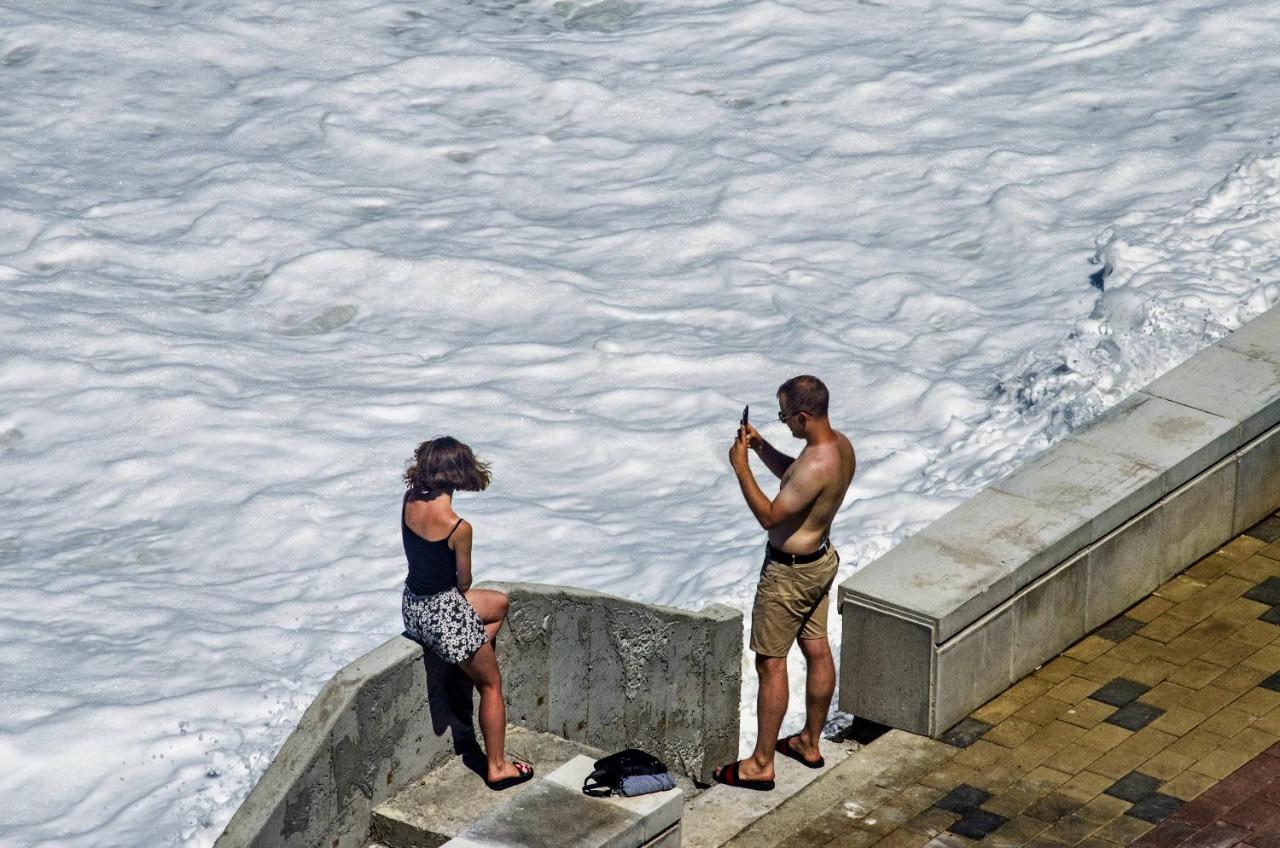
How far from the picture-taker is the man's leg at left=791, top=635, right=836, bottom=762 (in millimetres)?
8352

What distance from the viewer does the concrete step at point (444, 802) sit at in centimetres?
768

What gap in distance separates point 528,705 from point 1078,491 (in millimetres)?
2881

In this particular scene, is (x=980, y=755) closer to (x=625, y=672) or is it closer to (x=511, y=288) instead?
(x=625, y=672)

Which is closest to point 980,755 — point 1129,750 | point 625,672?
point 1129,750

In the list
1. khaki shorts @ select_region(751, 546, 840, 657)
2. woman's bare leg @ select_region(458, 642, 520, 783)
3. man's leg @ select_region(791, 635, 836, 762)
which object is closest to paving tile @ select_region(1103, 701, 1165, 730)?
man's leg @ select_region(791, 635, 836, 762)

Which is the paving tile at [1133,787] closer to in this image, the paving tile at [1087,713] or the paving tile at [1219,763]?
the paving tile at [1219,763]

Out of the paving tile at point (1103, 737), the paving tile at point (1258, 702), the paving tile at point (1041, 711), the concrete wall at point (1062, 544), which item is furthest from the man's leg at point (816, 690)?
the paving tile at point (1258, 702)

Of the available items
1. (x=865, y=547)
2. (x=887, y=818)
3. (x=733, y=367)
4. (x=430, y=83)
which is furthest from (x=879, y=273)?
(x=887, y=818)

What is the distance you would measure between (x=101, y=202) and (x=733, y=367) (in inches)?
243

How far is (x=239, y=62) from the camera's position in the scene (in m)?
18.9

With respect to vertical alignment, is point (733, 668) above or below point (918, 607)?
below

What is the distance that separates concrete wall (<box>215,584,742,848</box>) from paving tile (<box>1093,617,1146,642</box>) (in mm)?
1800

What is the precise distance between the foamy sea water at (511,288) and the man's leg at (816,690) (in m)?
1.48

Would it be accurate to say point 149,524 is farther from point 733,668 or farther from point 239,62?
point 239,62
